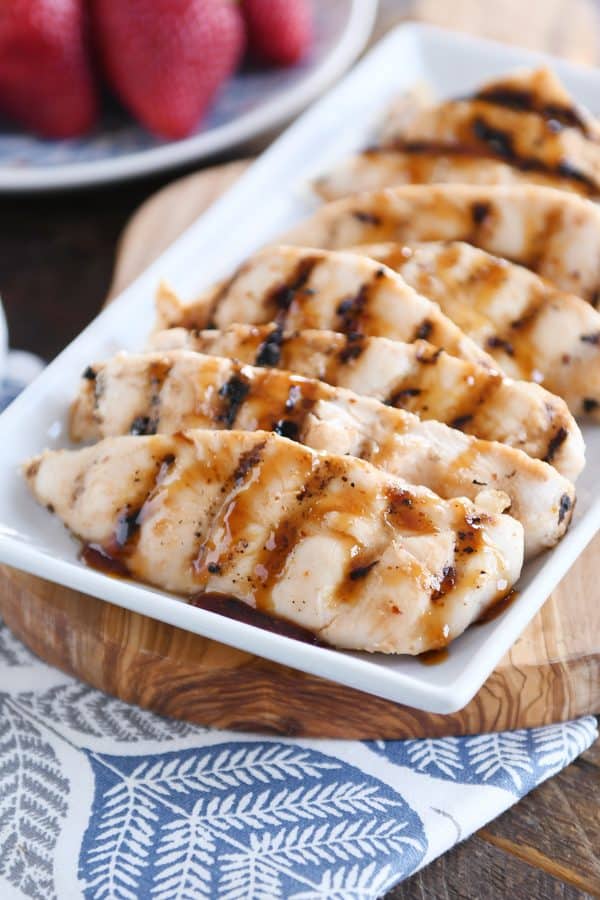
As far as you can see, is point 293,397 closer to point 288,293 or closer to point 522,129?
point 288,293

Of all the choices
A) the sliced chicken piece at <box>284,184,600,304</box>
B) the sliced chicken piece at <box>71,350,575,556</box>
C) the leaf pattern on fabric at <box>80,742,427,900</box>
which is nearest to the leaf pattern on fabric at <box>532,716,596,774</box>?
the leaf pattern on fabric at <box>80,742,427,900</box>

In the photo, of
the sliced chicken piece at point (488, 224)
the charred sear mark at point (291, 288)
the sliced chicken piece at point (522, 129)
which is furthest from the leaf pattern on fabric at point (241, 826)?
the sliced chicken piece at point (522, 129)

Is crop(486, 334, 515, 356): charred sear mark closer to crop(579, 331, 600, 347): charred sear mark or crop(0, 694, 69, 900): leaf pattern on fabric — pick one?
crop(579, 331, 600, 347): charred sear mark

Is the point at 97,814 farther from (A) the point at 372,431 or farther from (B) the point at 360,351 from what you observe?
(B) the point at 360,351

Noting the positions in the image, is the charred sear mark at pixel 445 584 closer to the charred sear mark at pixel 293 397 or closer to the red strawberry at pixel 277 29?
the charred sear mark at pixel 293 397

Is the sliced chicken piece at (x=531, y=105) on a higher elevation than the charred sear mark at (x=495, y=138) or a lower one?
higher

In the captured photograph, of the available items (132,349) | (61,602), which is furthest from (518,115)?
(61,602)

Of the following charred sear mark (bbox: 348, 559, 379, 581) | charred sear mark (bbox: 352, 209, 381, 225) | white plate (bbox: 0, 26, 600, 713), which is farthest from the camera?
charred sear mark (bbox: 352, 209, 381, 225)
